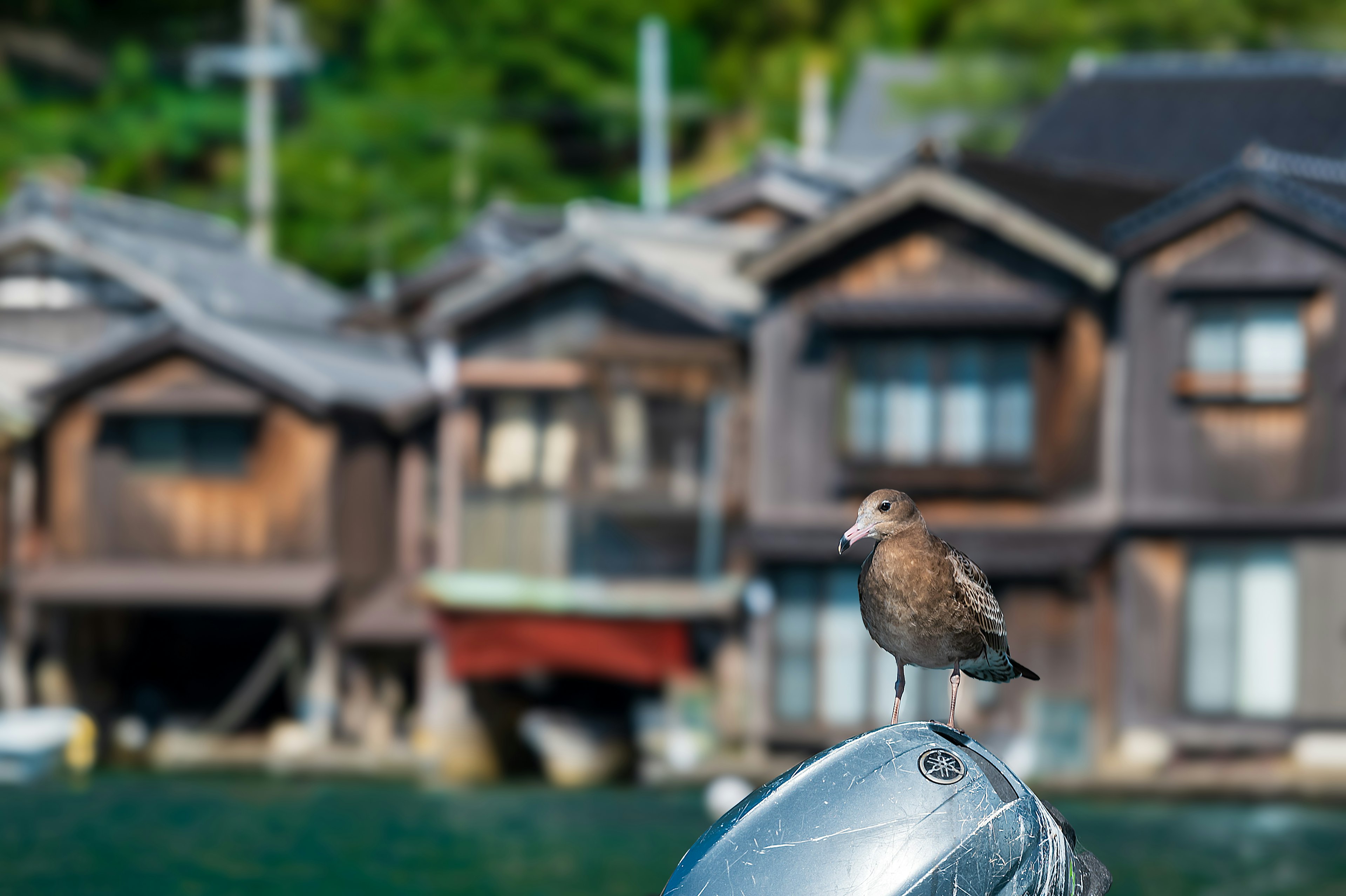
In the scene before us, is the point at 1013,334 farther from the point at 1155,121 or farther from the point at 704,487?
the point at 1155,121

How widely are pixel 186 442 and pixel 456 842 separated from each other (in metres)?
9.34

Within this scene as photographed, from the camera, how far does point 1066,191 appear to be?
2397 cm

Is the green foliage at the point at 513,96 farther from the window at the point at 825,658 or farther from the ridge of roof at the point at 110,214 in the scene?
the window at the point at 825,658

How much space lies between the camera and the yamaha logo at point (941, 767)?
6.39 metres

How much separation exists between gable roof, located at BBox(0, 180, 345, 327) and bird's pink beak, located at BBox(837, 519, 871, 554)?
2257 cm

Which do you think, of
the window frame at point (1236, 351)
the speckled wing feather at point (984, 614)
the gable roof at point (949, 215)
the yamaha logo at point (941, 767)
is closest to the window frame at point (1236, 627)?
the window frame at point (1236, 351)

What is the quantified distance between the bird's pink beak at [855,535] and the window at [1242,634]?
15672 mm

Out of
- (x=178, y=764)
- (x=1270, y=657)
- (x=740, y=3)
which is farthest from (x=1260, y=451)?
(x=740, y=3)

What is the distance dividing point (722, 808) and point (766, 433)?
16.7 feet

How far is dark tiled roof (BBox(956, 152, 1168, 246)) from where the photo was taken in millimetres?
22531

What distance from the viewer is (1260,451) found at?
2161 centimetres

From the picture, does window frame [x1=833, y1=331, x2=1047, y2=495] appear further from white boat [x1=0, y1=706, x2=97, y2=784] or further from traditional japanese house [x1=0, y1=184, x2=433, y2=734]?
white boat [x1=0, y1=706, x2=97, y2=784]

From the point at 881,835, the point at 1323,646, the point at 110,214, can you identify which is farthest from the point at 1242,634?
the point at 110,214

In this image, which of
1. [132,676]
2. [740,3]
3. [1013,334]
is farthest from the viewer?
[740,3]
